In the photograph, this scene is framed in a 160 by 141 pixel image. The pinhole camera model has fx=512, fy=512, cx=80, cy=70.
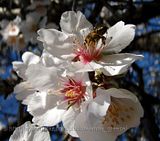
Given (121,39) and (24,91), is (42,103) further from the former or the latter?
(121,39)

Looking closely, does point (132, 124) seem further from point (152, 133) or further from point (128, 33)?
point (152, 133)

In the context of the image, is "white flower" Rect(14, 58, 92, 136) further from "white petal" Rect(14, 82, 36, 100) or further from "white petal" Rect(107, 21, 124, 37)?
"white petal" Rect(107, 21, 124, 37)

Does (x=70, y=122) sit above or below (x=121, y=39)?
below

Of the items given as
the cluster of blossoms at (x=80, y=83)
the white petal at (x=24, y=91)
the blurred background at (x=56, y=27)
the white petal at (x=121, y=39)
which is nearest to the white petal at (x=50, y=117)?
the cluster of blossoms at (x=80, y=83)

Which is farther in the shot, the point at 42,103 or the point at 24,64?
the point at 24,64

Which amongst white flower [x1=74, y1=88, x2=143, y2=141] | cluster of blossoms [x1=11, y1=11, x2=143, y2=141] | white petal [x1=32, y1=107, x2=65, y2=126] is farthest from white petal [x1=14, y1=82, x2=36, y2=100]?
white flower [x1=74, y1=88, x2=143, y2=141]

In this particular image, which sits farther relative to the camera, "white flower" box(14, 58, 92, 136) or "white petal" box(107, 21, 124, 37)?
"white petal" box(107, 21, 124, 37)

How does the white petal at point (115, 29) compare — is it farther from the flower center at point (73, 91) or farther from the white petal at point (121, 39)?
the flower center at point (73, 91)

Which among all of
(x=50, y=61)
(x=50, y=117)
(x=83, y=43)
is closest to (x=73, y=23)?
(x=83, y=43)
